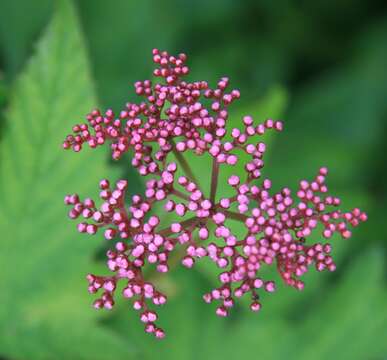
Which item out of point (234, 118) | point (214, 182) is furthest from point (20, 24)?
point (214, 182)

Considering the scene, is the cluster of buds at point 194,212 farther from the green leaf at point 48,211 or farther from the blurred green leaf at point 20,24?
the blurred green leaf at point 20,24

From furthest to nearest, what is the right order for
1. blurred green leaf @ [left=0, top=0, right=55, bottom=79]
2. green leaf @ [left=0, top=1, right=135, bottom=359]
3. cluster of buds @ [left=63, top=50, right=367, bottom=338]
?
blurred green leaf @ [left=0, top=0, right=55, bottom=79], green leaf @ [left=0, top=1, right=135, bottom=359], cluster of buds @ [left=63, top=50, right=367, bottom=338]

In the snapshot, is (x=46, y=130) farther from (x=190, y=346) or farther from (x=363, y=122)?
(x=363, y=122)

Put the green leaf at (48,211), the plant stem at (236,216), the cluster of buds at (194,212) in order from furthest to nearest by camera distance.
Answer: the green leaf at (48,211)
the plant stem at (236,216)
the cluster of buds at (194,212)

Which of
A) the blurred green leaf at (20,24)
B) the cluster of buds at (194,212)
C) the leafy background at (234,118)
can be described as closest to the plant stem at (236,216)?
the cluster of buds at (194,212)

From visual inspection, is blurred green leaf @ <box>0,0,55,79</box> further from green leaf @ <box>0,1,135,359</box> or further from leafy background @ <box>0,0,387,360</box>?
green leaf @ <box>0,1,135,359</box>

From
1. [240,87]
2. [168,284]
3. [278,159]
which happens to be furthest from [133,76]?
[168,284]

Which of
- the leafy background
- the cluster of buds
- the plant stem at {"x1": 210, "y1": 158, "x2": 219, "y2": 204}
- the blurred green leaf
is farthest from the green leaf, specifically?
the blurred green leaf

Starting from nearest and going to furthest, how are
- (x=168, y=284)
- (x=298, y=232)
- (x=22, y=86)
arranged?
(x=298, y=232) < (x=22, y=86) < (x=168, y=284)
